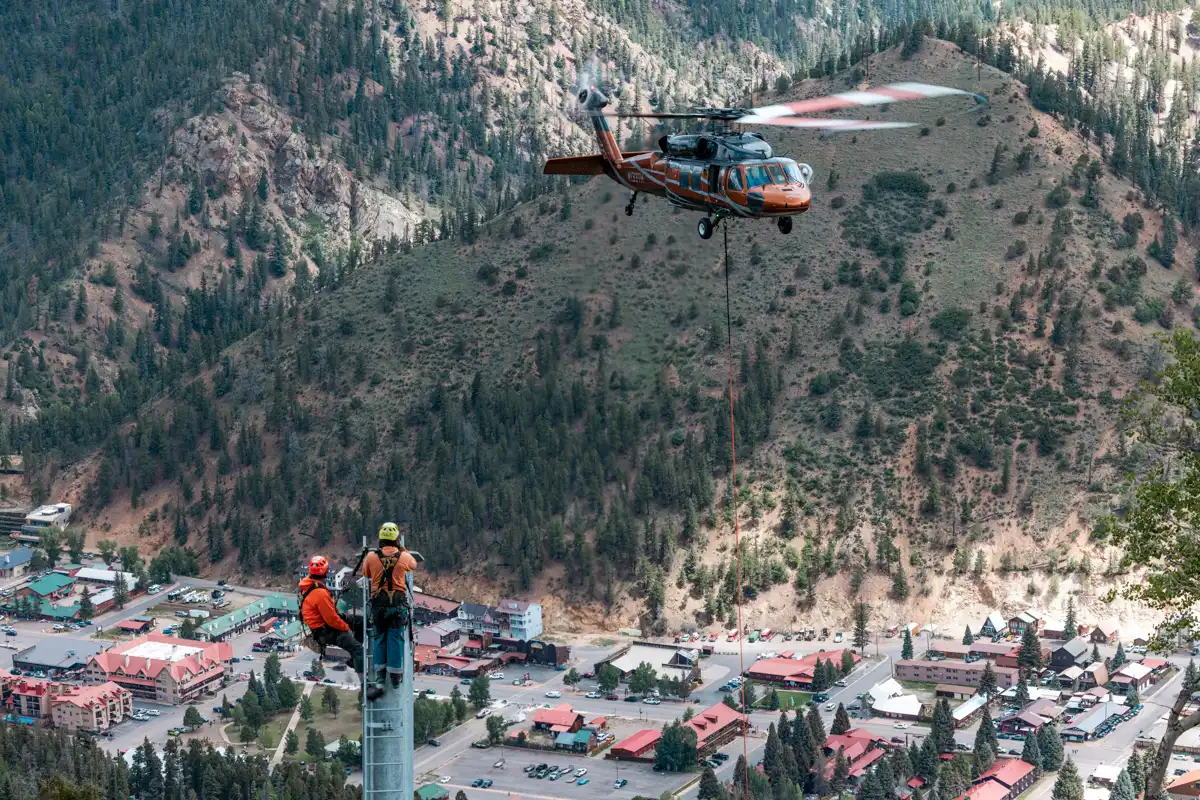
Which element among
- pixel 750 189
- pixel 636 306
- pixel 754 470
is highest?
pixel 750 189

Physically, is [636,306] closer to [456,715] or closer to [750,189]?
[456,715]

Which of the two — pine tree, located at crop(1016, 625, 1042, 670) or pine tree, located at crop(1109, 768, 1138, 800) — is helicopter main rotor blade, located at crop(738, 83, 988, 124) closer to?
pine tree, located at crop(1109, 768, 1138, 800)

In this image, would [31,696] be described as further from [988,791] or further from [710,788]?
[988,791]

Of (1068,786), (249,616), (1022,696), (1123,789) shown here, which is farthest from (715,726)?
(249,616)

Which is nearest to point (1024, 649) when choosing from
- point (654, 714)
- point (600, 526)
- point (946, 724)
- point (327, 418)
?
point (946, 724)

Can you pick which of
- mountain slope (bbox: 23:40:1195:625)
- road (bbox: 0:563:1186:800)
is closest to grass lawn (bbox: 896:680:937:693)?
road (bbox: 0:563:1186:800)

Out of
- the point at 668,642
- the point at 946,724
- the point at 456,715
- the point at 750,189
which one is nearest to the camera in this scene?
the point at 750,189

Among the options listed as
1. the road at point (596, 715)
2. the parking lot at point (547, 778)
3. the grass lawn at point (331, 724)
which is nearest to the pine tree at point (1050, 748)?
the road at point (596, 715)
